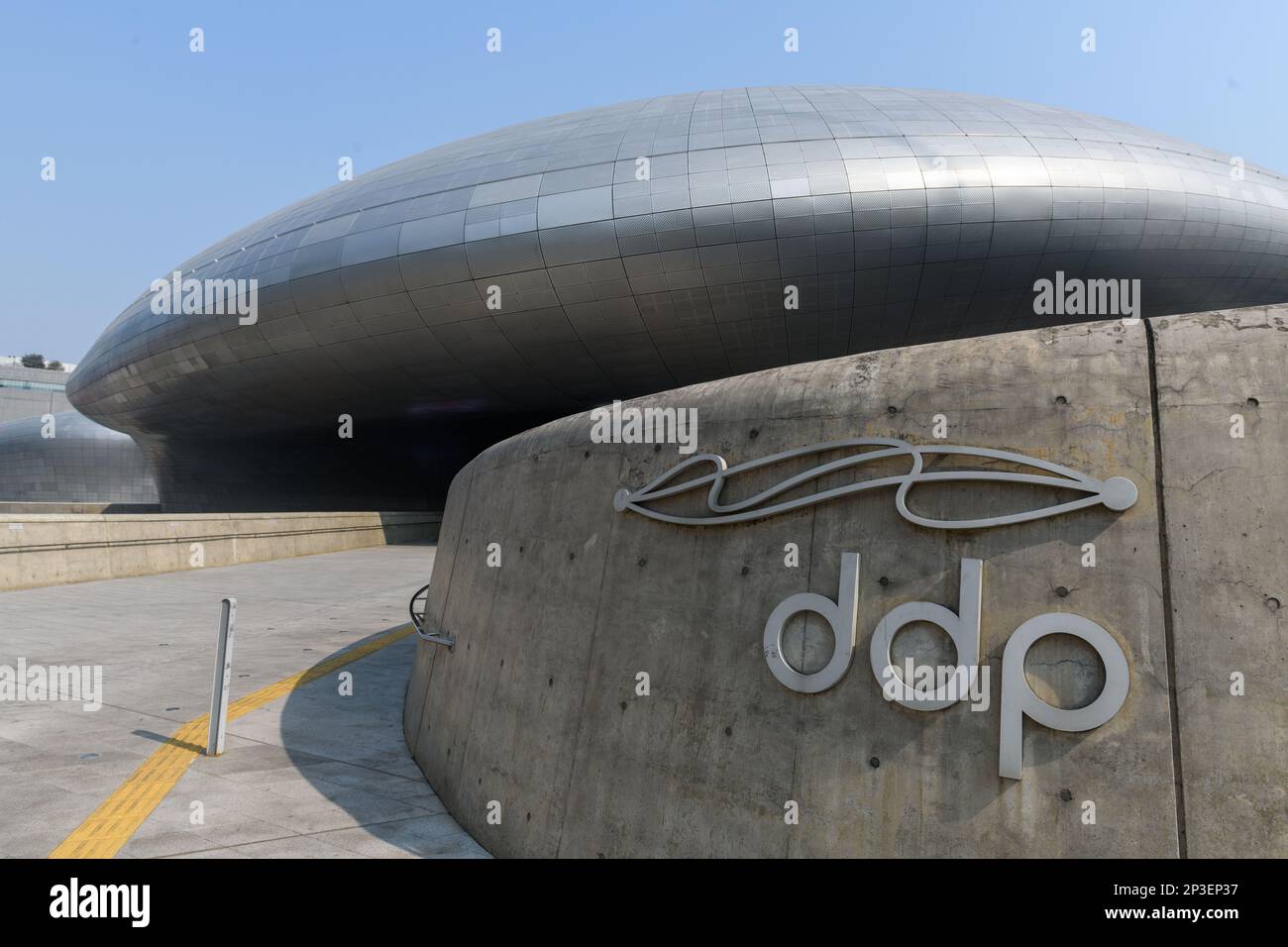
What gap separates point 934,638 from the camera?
3.44 metres

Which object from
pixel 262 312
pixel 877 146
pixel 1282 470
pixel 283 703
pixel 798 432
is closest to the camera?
pixel 1282 470

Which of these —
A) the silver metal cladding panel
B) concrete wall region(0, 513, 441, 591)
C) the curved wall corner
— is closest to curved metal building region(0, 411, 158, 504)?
the silver metal cladding panel

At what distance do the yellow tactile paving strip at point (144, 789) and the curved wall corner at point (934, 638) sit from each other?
216 centimetres

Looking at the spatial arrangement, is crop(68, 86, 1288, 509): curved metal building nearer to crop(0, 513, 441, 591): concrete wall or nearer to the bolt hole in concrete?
crop(0, 513, 441, 591): concrete wall

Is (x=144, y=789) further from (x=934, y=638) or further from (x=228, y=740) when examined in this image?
(x=934, y=638)

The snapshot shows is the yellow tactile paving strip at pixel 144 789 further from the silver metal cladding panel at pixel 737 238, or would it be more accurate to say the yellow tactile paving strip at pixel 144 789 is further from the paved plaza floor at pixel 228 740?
the silver metal cladding panel at pixel 737 238

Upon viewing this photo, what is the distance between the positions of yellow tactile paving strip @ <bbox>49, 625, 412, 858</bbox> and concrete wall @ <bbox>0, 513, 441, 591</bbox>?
993cm

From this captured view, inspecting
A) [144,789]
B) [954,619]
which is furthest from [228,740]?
[954,619]

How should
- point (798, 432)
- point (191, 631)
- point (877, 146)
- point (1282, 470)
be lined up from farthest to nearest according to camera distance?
1. point (877, 146)
2. point (191, 631)
3. point (798, 432)
4. point (1282, 470)

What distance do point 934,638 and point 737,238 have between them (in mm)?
18822

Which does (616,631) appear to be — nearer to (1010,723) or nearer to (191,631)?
(1010,723)

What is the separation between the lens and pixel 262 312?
2569 cm

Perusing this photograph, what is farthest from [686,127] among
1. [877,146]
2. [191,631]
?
[191,631]
